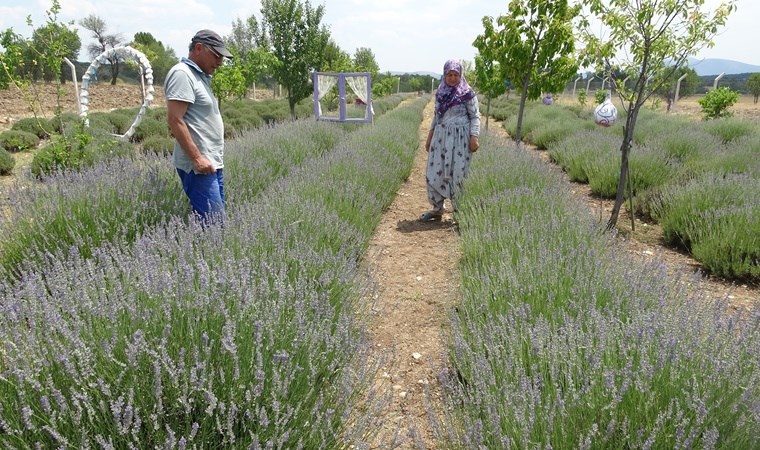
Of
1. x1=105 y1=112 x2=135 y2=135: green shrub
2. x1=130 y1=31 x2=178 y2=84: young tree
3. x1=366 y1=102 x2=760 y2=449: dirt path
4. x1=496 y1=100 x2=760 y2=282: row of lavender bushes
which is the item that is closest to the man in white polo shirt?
x1=366 y1=102 x2=760 y2=449: dirt path

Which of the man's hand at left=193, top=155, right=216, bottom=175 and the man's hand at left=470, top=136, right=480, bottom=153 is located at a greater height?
the man's hand at left=470, top=136, right=480, bottom=153

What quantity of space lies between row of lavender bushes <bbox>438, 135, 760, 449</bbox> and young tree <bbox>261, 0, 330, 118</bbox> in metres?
11.7

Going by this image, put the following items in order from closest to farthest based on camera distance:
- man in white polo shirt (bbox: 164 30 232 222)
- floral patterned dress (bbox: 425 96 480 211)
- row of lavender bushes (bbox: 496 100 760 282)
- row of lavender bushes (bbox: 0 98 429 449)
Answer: row of lavender bushes (bbox: 0 98 429 449), man in white polo shirt (bbox: 164 30 232 222), row of lavender bushes (bbox: 496 100 760 282), floral patterned dress (bbox: 425 96 480 211)

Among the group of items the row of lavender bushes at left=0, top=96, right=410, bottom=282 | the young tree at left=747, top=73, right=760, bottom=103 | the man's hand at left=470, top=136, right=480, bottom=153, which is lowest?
the row of lavender bushes at left=0, top=96, right=410, bottom=282

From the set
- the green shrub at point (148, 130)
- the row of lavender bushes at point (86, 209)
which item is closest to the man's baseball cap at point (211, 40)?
the row of lavender bushes at point (86, 209)

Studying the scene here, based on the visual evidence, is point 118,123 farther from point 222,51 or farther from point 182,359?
point 182,359

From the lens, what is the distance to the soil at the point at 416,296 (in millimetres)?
2098

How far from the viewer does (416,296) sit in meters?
3.43

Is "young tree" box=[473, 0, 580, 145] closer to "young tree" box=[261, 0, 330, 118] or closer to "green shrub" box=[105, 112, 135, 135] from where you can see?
"young tree" box=[261, 0, 330, 118]

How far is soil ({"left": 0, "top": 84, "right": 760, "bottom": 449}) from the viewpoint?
2.10m

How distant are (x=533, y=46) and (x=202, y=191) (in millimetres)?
6275

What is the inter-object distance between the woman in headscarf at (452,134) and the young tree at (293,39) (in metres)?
8.97

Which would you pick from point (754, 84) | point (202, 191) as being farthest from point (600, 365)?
point (754, 84)

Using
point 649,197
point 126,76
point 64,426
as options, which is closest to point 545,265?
point 64,426
